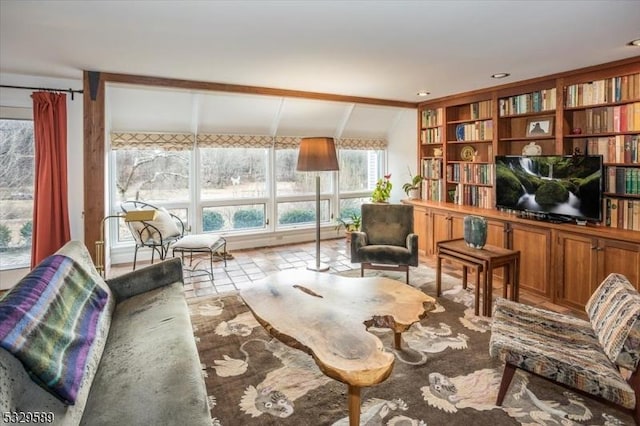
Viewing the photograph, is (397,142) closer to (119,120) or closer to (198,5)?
(119,120)

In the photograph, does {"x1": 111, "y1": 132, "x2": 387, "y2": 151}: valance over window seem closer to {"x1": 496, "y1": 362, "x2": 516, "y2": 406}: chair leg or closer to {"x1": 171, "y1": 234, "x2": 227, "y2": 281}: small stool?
{"x1": 171, "y1": 234, "x2": 227, "y2": 281}: small stool

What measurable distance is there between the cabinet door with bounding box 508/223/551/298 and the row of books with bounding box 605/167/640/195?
2.24 ft

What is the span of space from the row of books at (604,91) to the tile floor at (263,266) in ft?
6.52

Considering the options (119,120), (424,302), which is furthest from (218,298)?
(119,120)

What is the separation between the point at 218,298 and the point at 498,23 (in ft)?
11.0

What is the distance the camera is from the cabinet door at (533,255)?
12.3ft

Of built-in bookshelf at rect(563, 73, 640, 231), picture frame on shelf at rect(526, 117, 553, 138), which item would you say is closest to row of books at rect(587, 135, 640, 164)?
built-in bookshelf at rect(563, 73, 640, 231)

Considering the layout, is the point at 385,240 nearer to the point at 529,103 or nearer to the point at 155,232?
the point at 529,103

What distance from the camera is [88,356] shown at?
5.60ft

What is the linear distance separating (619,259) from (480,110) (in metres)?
2.46

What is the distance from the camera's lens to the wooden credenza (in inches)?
125

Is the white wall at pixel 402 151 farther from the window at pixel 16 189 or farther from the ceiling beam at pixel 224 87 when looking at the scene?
the window at pixel 16 189

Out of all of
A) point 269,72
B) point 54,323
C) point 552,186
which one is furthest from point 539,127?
point 54,323

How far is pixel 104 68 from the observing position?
3646mm
